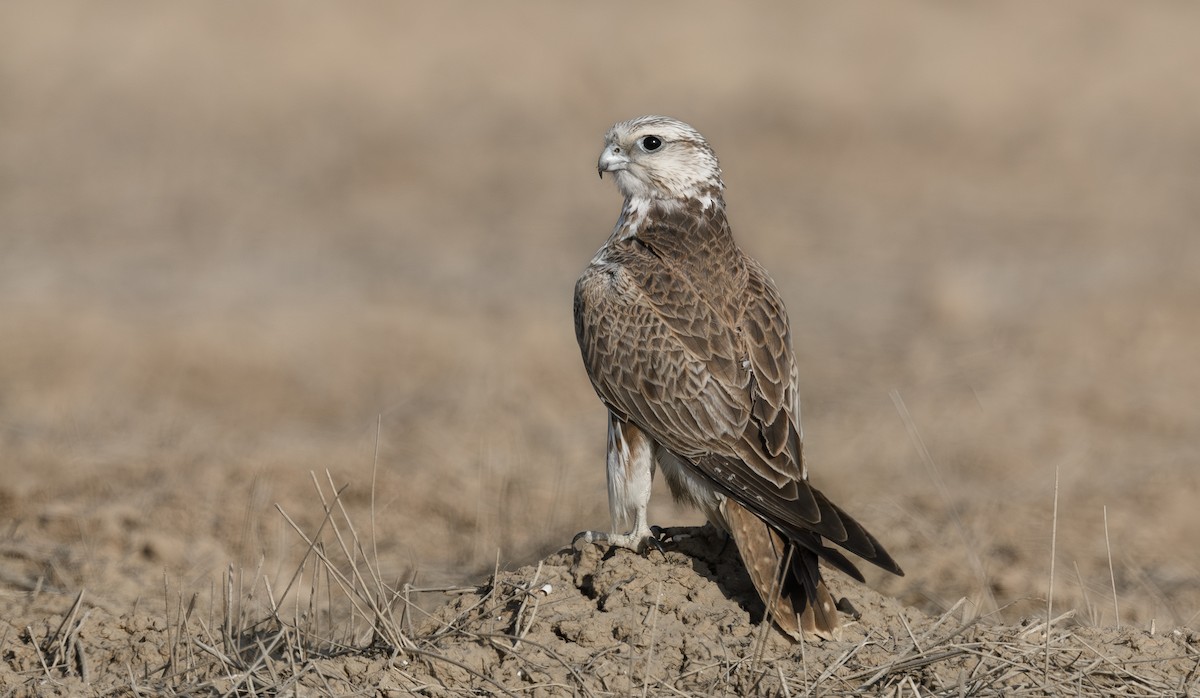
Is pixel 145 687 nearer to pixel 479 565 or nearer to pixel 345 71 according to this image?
pixel 479 565

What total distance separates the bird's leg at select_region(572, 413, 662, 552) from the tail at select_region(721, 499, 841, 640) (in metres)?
0.43

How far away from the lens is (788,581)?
14.7 feet

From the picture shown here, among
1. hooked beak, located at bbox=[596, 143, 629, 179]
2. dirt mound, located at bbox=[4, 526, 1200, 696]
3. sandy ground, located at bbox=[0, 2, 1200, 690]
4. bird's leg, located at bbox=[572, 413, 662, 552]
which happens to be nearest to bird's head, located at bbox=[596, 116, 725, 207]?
hooked beak, located at bbox=[596, 143, 629, 179]

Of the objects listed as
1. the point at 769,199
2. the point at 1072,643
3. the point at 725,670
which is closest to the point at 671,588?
the point at 725,670

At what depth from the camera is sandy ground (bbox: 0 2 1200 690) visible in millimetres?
7117

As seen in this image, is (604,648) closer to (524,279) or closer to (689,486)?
(689,486)

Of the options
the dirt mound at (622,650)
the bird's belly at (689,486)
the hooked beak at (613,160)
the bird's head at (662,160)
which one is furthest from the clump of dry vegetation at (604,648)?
the hooked beak at (613,160)

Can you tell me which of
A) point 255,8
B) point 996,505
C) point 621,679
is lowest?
point 996,505

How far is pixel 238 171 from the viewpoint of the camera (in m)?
16.3

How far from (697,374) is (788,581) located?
81cm

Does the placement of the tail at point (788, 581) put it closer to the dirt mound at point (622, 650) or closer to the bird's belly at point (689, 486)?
the dirt mound at point (622, 650)

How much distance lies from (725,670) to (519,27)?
18504mm

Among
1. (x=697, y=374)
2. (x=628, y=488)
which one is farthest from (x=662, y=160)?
(x=628, y=488)

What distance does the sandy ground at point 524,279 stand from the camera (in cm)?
712
